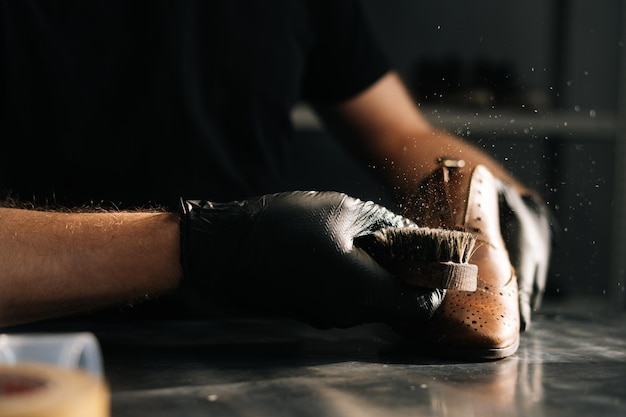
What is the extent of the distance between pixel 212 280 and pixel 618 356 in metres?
0.45

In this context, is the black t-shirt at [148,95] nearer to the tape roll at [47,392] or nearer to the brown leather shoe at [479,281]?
the brown leather shoe at [479,281]

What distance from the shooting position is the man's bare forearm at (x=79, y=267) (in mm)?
866

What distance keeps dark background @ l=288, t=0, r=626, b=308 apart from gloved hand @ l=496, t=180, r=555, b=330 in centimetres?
98

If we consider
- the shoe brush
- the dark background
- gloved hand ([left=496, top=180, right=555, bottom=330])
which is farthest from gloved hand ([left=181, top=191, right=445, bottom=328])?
the dark background

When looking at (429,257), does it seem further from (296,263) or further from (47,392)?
(47,392)

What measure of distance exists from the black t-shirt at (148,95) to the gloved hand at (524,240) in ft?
1.65

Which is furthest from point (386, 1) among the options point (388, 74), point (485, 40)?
point (388, 74)

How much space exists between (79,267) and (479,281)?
0.46 metres

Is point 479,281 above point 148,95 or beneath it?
beneath

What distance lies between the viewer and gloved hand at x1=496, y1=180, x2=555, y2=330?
A: 1012mm

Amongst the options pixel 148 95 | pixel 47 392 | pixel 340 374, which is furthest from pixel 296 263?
pixel 148 95

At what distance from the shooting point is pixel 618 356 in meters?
0.82

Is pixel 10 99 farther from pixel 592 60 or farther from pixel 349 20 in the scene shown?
pixel 592 60

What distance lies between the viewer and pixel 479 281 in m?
0.85
